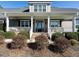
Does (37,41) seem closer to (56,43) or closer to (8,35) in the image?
(56,43)

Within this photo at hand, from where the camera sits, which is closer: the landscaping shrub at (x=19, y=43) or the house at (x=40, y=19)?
the landscaping shrub at (x=19, y=43)

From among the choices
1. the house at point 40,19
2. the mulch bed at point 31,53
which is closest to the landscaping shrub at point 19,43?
the mulch bed at point 31,53

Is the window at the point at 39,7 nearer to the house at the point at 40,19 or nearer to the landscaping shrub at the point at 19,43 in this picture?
the house at the point at 40,19

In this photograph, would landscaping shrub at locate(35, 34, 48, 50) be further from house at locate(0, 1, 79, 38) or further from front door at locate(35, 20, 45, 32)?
front door at locate(35, 20, 45, 32)

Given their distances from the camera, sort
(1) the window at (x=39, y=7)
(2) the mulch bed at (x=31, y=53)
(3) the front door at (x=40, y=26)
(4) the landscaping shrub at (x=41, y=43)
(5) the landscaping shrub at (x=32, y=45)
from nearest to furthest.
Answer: (2) the mulch bed at (x=31, y=53) < (4) the landscaping shrub at (x=41, y=43) < (5) the landscaping shrub at (x=32, y=45) < (1) the window at (x=39, y=7) < (3) the front door at (x=40, y=26)

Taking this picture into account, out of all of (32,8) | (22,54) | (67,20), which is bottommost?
(22,54)

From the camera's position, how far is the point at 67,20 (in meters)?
31.4

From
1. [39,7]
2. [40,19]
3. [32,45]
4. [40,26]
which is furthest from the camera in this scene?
[40,26]

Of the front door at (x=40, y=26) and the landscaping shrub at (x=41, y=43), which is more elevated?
the front door at (x=40, y=26)

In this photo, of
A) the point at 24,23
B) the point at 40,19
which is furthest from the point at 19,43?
the point at 24,23

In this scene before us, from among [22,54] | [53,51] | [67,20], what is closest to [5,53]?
[22,54]

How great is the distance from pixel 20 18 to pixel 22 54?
14.9m

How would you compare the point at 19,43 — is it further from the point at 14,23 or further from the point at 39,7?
the point at 14,23

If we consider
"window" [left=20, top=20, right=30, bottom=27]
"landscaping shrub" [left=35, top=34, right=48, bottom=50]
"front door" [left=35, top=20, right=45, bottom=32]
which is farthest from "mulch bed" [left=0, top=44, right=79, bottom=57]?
"window" [left=20, top=20, right=30, bottom=27]
